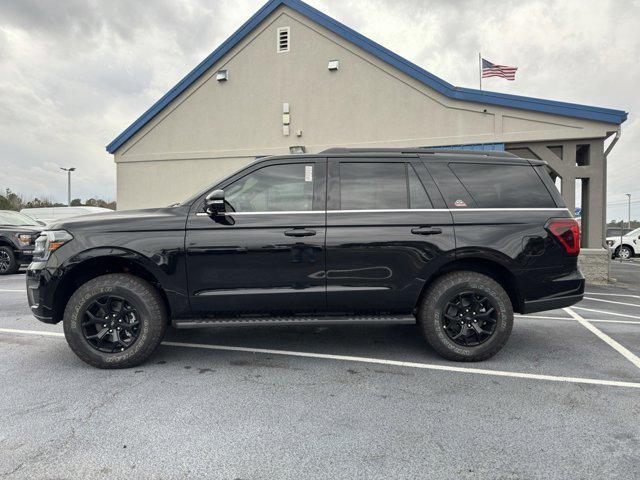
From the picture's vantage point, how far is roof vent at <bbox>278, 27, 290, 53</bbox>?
460 inches

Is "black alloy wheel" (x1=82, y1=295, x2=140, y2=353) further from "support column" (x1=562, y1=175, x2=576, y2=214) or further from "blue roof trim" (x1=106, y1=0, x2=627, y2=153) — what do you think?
"support column" (x1=562, y1=175, x2=576, y2=214)

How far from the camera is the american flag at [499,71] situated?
40.3ft

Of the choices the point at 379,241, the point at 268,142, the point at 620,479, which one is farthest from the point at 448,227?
the point at 268,142

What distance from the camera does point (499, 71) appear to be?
1236 centimetres

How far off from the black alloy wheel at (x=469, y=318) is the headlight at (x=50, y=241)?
136 inches

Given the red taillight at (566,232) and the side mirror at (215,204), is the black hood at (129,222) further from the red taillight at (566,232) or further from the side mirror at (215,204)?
the red taillight at (566,232)

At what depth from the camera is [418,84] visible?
1048cm

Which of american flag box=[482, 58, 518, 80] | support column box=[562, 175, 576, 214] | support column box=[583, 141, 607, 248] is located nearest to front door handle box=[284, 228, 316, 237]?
support column box=[562, 175, 576, 214]

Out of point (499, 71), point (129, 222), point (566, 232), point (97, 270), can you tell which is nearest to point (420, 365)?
point (566, 232)

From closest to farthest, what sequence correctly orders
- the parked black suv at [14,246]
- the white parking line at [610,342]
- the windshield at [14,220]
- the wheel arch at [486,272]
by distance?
the wheel arch at [486,272]
the white parking line at [610,342]
the parked black suv at [14,246]
the windshield at [14,220]

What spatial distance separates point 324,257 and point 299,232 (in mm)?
316

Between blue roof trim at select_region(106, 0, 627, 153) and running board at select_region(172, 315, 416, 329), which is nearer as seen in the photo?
running board at select_region(172, 315, 416, 329)

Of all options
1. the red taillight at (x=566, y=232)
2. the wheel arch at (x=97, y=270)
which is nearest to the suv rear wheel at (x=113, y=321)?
the wheel arch at (x=97, y=270)

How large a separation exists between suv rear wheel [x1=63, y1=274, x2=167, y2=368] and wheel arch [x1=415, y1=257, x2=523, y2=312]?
8.07 ft
